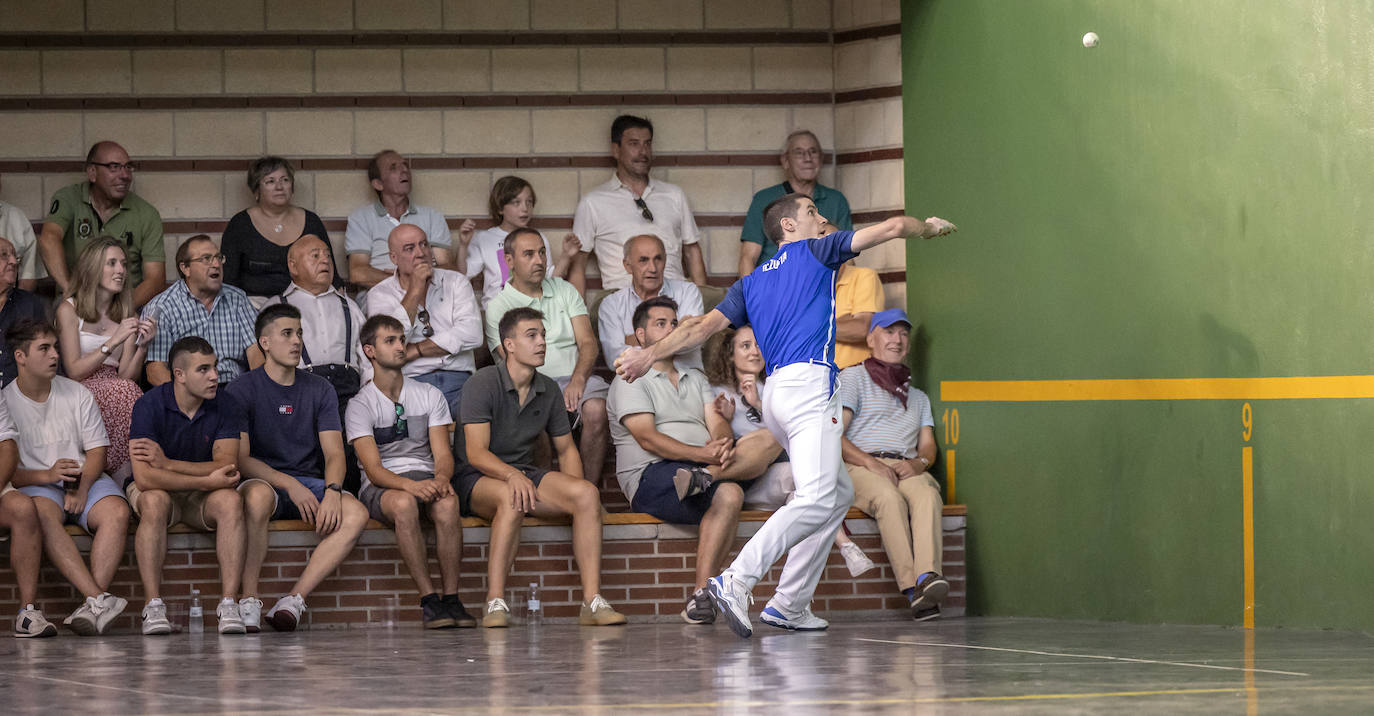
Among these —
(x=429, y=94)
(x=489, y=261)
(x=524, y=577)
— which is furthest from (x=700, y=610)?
(x=429, y=94)

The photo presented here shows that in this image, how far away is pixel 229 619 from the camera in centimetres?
700

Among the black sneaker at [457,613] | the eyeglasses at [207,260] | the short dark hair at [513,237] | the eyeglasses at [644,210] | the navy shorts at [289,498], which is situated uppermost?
the eyeglasses at [644,210]

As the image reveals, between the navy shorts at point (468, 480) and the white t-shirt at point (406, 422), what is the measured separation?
17 centimetres

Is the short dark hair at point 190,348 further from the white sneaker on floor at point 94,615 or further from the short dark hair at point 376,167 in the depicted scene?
the short dark hair at point 376,167

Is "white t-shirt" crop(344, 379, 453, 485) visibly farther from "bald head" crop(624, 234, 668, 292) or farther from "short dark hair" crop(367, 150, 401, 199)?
"short dark hair" crop(367, 150, 401, 199)

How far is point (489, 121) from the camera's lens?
9.59m

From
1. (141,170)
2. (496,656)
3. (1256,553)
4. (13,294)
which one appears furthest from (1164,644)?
(141,170)

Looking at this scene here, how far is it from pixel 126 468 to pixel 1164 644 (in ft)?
16.2

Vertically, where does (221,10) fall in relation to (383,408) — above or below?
above

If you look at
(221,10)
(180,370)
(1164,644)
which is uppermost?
(221,10)

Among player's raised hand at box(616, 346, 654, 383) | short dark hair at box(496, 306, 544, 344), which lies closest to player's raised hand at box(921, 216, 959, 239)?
player's raised hand at box(616, 346, 654, 383)

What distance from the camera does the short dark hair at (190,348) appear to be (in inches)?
289

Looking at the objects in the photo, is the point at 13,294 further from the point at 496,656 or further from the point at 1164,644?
the point at 1164,644

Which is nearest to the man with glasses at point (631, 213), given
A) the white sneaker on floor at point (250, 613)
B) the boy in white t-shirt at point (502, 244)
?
the boy in white t-shirt at point (502, 244)
